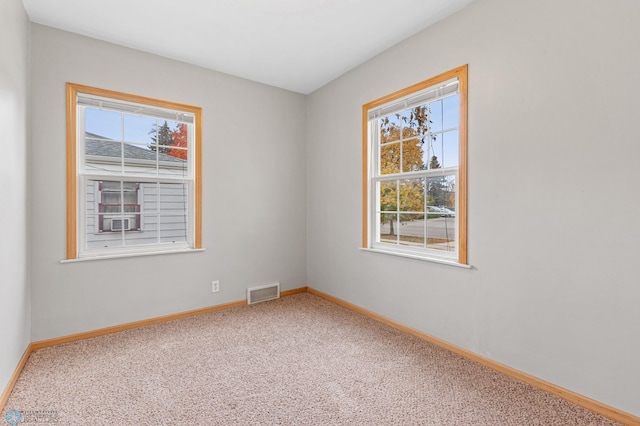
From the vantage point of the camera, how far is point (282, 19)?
2479mm

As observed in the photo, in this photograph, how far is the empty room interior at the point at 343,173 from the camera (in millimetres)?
1755

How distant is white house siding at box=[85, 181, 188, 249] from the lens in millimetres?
2811

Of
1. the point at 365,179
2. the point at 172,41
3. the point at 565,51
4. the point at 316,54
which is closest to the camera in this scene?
the point at 565,51

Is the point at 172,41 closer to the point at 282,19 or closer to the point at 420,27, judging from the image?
the point at 282,19

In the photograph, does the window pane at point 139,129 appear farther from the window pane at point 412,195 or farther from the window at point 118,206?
the window pane at point 412,195

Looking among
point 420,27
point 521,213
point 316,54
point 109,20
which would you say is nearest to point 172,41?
point 109,20

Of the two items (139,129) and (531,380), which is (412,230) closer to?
(531,380)

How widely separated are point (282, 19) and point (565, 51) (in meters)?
1.99

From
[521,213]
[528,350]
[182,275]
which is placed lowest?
[528,350]

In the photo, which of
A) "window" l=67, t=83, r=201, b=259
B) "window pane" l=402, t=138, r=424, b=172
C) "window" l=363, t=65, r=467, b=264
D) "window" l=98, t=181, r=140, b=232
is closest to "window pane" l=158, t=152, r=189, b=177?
"window" l=67, t=83, r=201, b=259

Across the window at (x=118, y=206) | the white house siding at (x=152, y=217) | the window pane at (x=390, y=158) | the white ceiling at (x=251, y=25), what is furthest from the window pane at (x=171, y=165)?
the window pane at (x=390, y=158)

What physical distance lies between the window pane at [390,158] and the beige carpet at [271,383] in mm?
1566

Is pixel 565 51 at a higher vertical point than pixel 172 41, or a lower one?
lower

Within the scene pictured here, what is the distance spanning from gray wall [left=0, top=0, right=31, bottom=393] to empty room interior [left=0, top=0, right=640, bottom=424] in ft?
0.10
